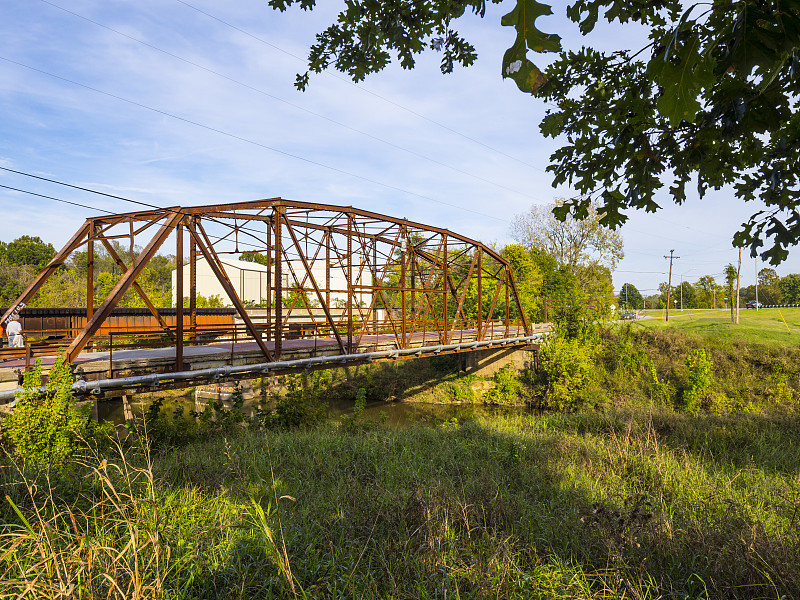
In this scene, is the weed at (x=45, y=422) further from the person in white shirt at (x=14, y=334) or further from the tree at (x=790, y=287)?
the tree at (x=790, y=287)

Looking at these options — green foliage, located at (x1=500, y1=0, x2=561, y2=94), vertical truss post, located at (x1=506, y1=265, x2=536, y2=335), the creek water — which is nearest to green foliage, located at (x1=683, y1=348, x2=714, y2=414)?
the creek water

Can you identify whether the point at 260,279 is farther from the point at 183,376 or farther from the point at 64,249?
the point at 183,376

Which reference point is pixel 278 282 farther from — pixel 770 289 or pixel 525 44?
pixel 770 289

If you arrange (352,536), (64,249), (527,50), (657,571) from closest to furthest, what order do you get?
(527,50), (657,571), (352,536), (64,249)

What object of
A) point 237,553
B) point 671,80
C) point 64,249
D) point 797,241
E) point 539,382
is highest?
point 64,249

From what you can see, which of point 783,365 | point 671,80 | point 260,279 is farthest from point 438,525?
point 260,279

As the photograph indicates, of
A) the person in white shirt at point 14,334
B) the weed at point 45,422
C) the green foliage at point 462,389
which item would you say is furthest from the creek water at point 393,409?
the weed at point 45,422

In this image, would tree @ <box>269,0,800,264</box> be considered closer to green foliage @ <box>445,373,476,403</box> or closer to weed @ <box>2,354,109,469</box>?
weed @ <box>2,354,109,469</box>

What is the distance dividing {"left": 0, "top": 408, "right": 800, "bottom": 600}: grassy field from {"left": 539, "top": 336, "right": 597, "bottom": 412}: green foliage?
40.1 ft

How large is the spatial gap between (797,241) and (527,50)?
2.77 meters

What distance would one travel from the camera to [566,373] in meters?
22.0

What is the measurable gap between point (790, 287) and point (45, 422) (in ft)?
341

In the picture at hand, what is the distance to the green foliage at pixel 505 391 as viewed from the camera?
24422mm

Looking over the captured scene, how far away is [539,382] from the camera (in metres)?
25.0
